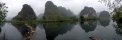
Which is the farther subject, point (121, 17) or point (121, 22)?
point (121, 22)

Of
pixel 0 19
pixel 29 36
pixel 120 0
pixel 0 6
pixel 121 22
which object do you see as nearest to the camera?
pixel 29 36

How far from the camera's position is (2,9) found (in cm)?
8050

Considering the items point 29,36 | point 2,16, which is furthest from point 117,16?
point 29,36

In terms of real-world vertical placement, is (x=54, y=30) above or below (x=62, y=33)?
above

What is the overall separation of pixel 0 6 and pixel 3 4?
1664mm

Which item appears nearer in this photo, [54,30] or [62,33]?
[62,33]

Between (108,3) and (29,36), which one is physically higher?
(108,3)

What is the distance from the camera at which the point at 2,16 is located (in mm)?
76375

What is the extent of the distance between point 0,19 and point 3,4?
805cm

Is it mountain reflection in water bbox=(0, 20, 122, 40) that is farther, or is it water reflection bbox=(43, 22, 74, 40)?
water reflection bbox=(43, 22, 74, 40)

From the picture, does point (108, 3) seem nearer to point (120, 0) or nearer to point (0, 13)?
point (120, 0)

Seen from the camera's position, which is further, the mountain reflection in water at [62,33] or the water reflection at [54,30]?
the water reflection at [54,30]

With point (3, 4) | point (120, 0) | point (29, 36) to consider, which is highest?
point (3, 4)

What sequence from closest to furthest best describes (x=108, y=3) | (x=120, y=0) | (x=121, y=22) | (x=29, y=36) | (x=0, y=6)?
(x=29, y=36) → (x=120, y=0) → (x=108, y=3) → (x=0, y=6) → (x=121, y=22)
